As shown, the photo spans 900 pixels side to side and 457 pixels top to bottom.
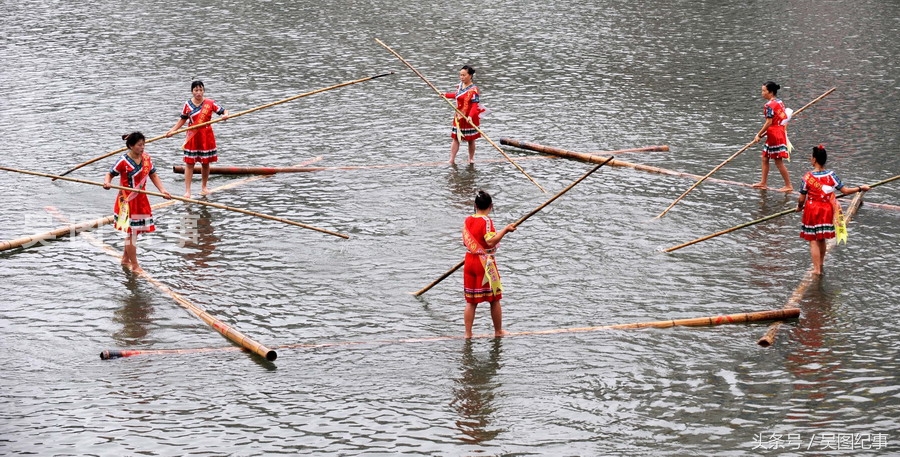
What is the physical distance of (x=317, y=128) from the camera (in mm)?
20844

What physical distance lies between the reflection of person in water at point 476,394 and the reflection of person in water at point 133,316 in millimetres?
3629

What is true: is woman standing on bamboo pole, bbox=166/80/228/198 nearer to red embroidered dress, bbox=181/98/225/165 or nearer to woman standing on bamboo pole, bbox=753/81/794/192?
red embroidered dress, bbox=181/98/225/165

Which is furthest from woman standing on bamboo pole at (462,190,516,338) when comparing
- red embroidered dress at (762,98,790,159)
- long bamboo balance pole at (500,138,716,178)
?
red embroidered dress at (762,98,790,159)

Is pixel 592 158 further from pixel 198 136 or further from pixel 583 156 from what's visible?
pixel 198 136

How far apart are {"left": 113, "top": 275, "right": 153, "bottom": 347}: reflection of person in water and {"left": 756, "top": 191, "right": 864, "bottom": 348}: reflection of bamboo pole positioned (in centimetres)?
679

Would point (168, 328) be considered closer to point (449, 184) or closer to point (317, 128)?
point (449, 184)

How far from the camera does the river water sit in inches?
398

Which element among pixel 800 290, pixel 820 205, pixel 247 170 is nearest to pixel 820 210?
pixel 820 205

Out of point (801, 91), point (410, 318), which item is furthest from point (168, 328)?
point (801, 91)

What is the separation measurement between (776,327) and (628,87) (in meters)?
12.4

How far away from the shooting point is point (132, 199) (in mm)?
13953

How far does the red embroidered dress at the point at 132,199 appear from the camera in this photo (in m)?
13.9

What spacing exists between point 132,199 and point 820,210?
884 centimetres

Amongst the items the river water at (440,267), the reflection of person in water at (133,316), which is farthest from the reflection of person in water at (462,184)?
the reflection of person in water at (133,316)
